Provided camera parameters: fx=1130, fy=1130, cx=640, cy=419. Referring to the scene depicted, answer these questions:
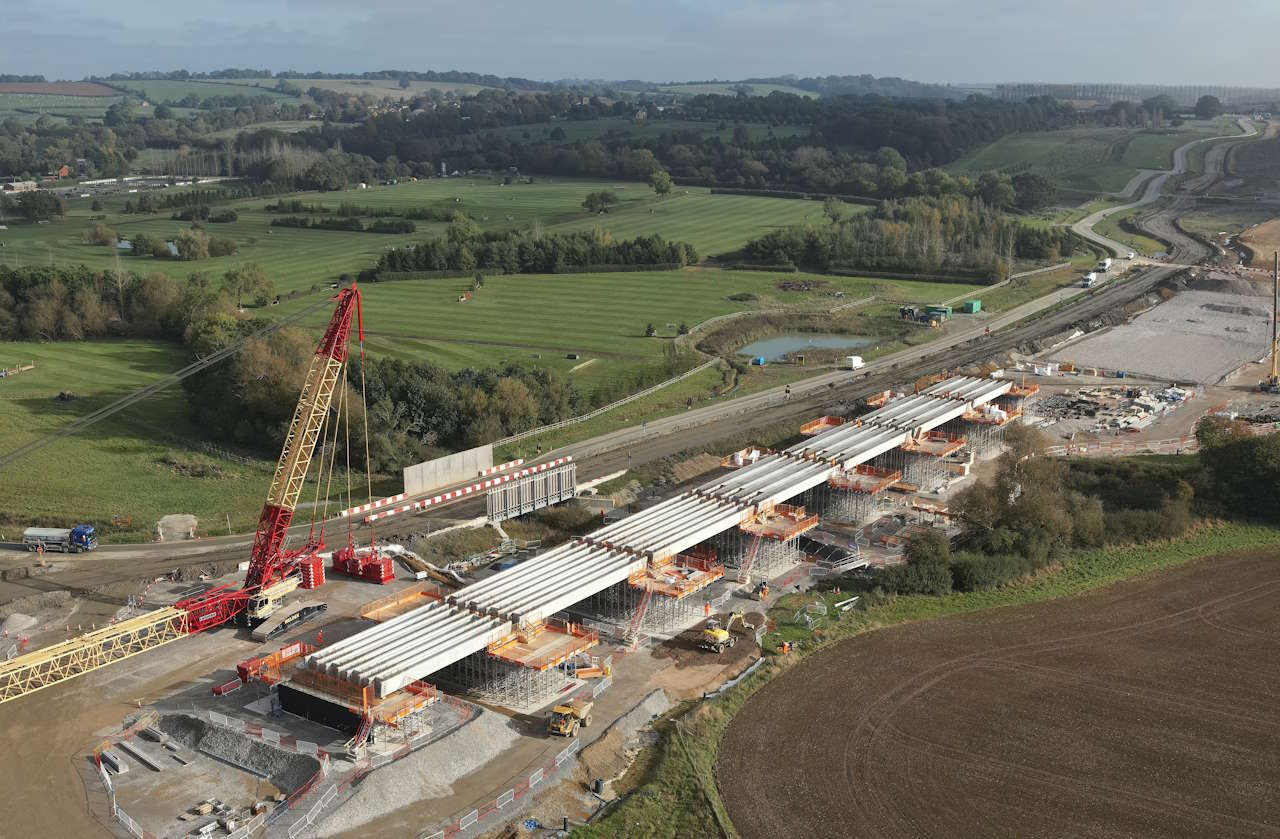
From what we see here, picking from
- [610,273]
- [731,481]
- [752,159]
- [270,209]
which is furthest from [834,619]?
[752,159]

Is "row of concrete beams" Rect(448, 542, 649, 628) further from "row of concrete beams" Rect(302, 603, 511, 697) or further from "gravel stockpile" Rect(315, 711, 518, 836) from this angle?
"gravel stockpile" Rect(315, 711, 518, 836)

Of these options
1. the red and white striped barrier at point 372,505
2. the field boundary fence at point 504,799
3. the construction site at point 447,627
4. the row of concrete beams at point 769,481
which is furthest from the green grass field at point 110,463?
the field boundary fence at point 504,799

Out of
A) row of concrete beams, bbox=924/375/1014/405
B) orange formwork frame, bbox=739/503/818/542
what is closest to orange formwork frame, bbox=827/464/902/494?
orange formwork frame, bbox=739/503/818/542

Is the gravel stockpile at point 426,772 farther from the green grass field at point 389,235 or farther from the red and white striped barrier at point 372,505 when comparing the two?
the green grass field at point 389,235

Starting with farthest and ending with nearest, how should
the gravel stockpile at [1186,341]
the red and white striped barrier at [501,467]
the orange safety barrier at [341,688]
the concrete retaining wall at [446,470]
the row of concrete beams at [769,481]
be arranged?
the gravel stockpile at [1186,341], the red and white striped barrier at [501,467], the concrete retaining wall at [446,470], the row of concrete beams at [769,481], the orange safety barrier at [341,688]

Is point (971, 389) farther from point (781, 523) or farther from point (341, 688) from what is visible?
point (341, 688)

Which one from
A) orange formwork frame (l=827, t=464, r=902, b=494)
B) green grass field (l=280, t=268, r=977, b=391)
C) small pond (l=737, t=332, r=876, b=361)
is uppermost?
green grass field (l=280, t=268, r=977, b=391)

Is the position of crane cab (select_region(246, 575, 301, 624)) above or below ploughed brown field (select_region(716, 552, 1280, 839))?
above
